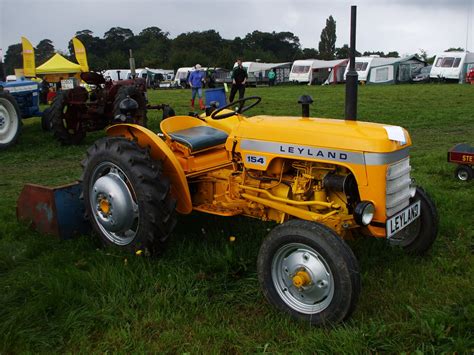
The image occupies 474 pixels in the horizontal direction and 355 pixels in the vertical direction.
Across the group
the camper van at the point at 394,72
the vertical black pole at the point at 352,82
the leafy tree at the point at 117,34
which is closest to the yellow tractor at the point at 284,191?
the vertical black pole at the point at 352,82

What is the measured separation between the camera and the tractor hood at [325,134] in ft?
9.73

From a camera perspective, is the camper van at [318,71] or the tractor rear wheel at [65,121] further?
the camper van at [318,71]

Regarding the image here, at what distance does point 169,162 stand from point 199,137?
0.41 m

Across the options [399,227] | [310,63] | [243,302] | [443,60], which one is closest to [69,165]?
[243,302]

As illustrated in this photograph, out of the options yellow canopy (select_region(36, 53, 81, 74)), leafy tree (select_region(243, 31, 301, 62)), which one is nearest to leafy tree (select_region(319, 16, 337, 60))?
leafy tree (select_region(243, 31, 301, 62))

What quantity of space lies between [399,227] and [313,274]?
690 mm

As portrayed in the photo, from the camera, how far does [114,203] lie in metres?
3.65

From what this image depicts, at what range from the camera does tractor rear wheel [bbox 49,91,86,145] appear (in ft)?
29.7

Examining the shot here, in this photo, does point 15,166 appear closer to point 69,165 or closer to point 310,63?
point 69,165

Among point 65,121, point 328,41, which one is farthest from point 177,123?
point 328,41

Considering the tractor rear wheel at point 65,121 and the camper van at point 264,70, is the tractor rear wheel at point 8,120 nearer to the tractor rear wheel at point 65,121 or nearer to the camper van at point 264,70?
the tractor rear wheel at point 65,121

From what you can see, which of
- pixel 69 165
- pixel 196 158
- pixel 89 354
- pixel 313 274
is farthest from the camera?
pixel 69 165

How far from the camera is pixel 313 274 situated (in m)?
2.84

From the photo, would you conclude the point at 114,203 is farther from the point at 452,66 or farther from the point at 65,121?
the point at 452,66
